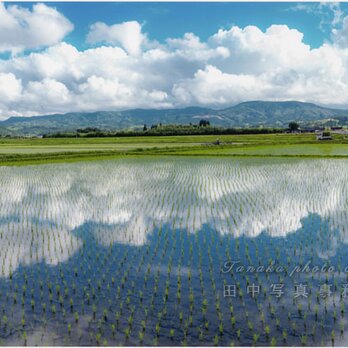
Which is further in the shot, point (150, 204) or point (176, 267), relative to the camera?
point (150, 204)

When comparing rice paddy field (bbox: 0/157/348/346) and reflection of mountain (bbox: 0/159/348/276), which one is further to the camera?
reflection of mountain (bbox: 0/159/348/276)

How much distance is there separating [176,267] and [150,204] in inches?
245

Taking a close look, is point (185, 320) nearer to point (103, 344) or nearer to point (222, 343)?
point (222, 343)

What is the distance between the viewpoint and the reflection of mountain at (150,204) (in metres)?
10.5

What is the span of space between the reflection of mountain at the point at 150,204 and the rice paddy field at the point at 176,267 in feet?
0.23

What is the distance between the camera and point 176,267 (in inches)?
320

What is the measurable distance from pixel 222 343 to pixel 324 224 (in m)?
6.96

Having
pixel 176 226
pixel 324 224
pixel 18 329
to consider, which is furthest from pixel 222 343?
pixel 324 224

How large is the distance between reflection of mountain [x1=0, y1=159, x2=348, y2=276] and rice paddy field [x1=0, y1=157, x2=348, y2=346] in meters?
0.07

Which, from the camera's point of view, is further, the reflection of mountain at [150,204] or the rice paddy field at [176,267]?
the reflection of mountain at [150,204]

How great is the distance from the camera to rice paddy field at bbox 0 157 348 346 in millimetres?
5734

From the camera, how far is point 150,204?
1420 centimetres

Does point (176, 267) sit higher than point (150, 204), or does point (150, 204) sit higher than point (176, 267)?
point (150, 204)

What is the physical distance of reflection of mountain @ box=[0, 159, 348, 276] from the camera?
1055 centimetres
